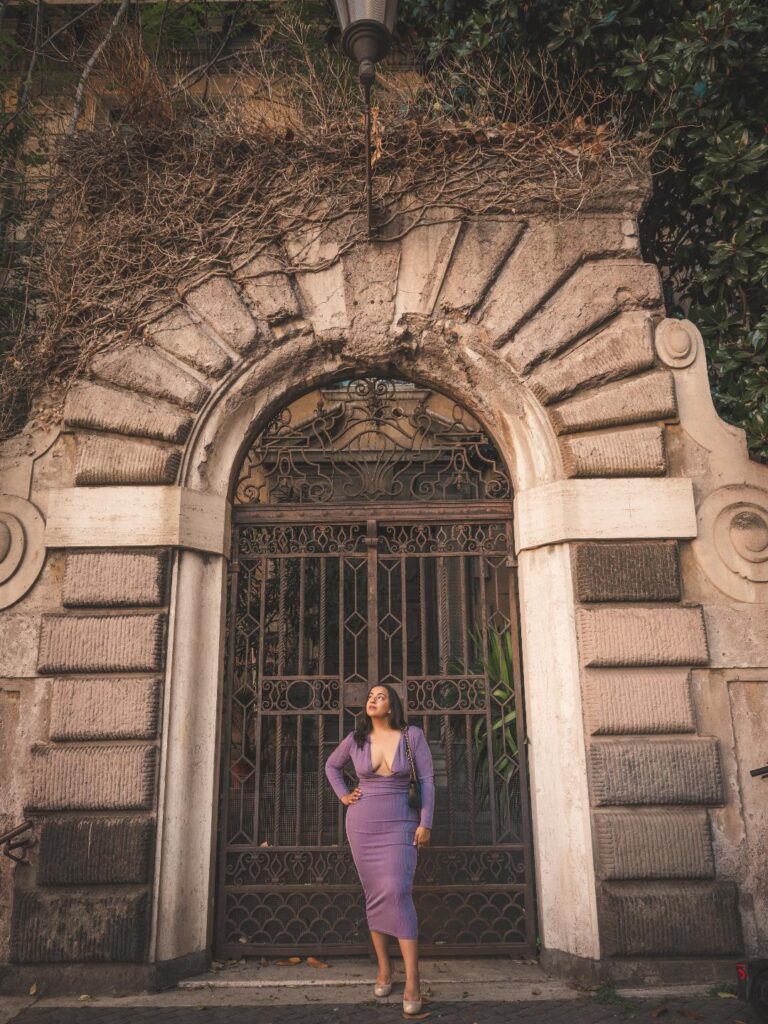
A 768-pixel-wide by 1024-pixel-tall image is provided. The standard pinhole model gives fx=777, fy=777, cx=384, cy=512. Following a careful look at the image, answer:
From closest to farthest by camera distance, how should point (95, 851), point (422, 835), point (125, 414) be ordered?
point (422, 835) → point (95, 851) → point (125, 414)

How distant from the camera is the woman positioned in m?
3.89

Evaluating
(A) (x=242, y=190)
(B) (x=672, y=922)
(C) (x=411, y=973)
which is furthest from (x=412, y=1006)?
(A) (x=242, y=190)

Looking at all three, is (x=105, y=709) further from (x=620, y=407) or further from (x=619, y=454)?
(x=620, y=407)

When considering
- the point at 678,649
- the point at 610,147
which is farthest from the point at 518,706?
the point at 610,147

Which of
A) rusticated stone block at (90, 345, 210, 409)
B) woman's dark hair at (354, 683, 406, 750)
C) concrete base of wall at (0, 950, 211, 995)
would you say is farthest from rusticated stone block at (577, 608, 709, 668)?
concrete base of wall at (0, 950, 211, 995)

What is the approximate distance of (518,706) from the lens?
490 centimetres

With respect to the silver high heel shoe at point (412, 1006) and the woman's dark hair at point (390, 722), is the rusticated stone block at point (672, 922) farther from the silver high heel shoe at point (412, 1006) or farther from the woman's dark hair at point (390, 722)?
the woman's dark hair at point (390, 722)

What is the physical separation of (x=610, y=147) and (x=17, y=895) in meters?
5.85

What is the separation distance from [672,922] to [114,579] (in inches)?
143

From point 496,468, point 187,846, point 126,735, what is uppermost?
point 496,468

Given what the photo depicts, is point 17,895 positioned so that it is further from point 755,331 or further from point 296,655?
point 755,331

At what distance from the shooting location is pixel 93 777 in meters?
4.36

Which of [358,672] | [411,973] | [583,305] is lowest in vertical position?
[411,973]

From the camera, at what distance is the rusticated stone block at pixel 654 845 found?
4.16 m
